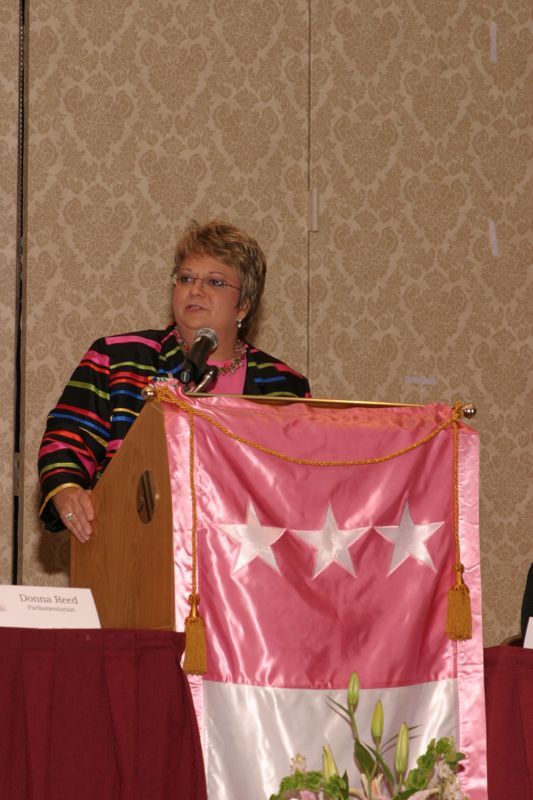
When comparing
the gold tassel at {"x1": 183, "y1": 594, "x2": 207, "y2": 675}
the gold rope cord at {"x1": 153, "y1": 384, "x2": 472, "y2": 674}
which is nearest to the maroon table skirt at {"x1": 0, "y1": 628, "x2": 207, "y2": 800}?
the gold tassel at {"x1": 183, "y1": 594, "x2": 207, "y2": 675}

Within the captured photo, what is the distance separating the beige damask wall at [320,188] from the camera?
4211mm

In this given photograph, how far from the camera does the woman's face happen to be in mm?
3121

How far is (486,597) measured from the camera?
14.8 feet

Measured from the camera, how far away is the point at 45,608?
1.91 metres

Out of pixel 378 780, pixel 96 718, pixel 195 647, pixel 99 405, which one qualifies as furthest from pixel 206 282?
pixel 378 780

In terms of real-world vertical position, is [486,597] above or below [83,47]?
below

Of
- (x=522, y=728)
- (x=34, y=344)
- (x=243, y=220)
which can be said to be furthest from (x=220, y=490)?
(x=243, y=220)

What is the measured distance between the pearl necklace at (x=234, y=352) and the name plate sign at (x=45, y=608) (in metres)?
1.23

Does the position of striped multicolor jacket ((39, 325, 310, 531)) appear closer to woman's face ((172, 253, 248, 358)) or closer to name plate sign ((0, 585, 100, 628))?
woman's face ((172, 253, 248, 358))

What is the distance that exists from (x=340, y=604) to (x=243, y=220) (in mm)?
2610

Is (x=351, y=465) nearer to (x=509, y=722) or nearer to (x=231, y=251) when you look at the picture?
(x=509, y=722)

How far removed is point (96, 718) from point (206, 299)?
59.7 inches

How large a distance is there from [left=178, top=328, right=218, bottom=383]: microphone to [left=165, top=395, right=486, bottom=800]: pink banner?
0.28m

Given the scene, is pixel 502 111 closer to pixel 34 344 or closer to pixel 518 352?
pixel 518 352
